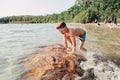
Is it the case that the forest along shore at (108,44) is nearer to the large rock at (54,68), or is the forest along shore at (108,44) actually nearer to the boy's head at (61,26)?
the large rock at (54,68)

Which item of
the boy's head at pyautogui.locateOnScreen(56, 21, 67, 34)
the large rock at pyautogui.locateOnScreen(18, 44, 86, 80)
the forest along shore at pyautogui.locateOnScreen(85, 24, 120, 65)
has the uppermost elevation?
the boy's head at pyautogui.locateOnScreen(56, 21, 67, 34)

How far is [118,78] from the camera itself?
21.6 feet

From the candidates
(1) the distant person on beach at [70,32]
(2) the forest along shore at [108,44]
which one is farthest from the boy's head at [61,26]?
(2) the forest along shore at [108,44]

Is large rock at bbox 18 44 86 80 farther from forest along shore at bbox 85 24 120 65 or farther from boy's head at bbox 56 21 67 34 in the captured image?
forest along shore at bbox 85 24 120 65

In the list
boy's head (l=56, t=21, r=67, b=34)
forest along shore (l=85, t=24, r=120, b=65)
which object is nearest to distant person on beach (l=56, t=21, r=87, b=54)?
boy's head (l=56, t=21, r=67, b=34)

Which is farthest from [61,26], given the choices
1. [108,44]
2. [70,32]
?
[108,44]

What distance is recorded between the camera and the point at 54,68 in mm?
7090

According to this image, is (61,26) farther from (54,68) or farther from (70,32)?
(54,68)

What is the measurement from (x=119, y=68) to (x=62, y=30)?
1990 millimetres

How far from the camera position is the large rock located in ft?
21.7

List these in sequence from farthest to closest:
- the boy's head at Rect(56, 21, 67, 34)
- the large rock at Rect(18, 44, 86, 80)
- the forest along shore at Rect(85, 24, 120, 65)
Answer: the forest along shore at Rect(85, 24, 120, 65) → the boy's head at Rect(56, 21, 67, 34) → the large rock at Rect(18, 44, 86, 80)

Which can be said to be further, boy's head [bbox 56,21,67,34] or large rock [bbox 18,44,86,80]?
boy's head [bbox 56,21,67,34]

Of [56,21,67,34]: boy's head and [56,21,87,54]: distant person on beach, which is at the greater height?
[56,21,67,34]: boy's head

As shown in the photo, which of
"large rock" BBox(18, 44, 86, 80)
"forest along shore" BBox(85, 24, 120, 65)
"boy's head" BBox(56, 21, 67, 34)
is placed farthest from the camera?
"forest along shore" BBox(85, 24, 120, 65)
